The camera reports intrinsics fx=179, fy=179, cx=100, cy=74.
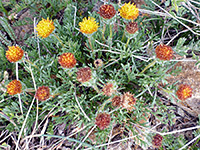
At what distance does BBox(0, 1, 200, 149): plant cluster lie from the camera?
6.56 feet

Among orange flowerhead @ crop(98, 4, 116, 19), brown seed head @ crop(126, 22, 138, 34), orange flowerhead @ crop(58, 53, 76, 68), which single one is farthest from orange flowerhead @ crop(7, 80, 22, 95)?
brown seed head @ crop(126, 22, 138, 34)

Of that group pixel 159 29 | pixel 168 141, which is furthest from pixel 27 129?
pixel 159 29

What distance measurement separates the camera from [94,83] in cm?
203

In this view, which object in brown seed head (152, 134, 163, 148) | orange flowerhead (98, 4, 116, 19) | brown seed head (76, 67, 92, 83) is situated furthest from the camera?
brown seed head (152, 134, 163, 148)

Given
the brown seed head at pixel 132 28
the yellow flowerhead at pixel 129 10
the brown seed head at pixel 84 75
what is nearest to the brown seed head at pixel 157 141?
the brown seed head at pixel 84 75

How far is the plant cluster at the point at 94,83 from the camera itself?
2000 mm

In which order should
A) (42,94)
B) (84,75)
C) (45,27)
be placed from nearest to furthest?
(84,75)
(42,94)
(45,27)

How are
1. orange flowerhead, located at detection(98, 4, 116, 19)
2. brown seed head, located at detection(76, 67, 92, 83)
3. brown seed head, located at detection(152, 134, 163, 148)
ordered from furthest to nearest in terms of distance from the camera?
brown seed head, located at detection(152, 134, 163, 148)
orange flowerhead, located at detection(98, 4, 116, 19)
brown seed head, located at detection(76, 67, 92, 83)

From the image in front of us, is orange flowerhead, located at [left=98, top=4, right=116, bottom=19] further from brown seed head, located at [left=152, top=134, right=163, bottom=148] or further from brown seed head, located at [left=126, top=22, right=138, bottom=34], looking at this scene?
brown seed head, located at [left=152, top=134, right=163, bottom=148]

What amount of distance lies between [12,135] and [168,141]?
2.22 m

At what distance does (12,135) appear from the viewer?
2.64 m

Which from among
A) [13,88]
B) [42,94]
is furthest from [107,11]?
[13,88]

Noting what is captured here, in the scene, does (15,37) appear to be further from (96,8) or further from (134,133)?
(134,133)

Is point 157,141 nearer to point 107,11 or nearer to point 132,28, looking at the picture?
point 132,28
